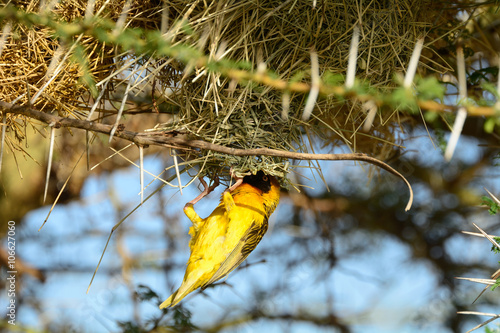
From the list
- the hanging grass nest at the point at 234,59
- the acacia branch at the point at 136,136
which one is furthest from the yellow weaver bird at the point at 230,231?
the acacia branch at the point at 136,136

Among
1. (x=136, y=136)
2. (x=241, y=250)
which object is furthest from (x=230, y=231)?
(x=136, y=136)

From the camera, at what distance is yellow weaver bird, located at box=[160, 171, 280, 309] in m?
1.97

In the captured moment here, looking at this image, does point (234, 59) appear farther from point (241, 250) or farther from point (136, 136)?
point (241, 250)

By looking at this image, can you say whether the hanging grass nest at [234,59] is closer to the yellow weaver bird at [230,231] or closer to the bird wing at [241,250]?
the yellow weaver bird at [230,231]

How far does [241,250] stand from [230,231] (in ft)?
0.35

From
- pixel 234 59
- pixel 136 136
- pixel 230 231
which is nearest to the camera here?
pixel 136 136

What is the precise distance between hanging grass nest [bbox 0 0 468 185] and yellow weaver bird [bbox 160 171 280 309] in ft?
0.47

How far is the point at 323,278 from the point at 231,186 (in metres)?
1.77

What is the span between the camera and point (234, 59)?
1.85 meters

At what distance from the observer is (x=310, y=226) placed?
3.81m

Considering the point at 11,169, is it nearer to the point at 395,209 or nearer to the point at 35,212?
the point at 35,212

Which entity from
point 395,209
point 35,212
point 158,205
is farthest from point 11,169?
point 395,209

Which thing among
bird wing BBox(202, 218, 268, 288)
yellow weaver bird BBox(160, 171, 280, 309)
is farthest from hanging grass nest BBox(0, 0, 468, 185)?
bird wing BBox(202, 218, 268, 288)

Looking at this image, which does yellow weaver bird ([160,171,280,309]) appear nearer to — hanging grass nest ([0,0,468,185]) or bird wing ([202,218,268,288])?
bird wing ([202,218,268,288])
